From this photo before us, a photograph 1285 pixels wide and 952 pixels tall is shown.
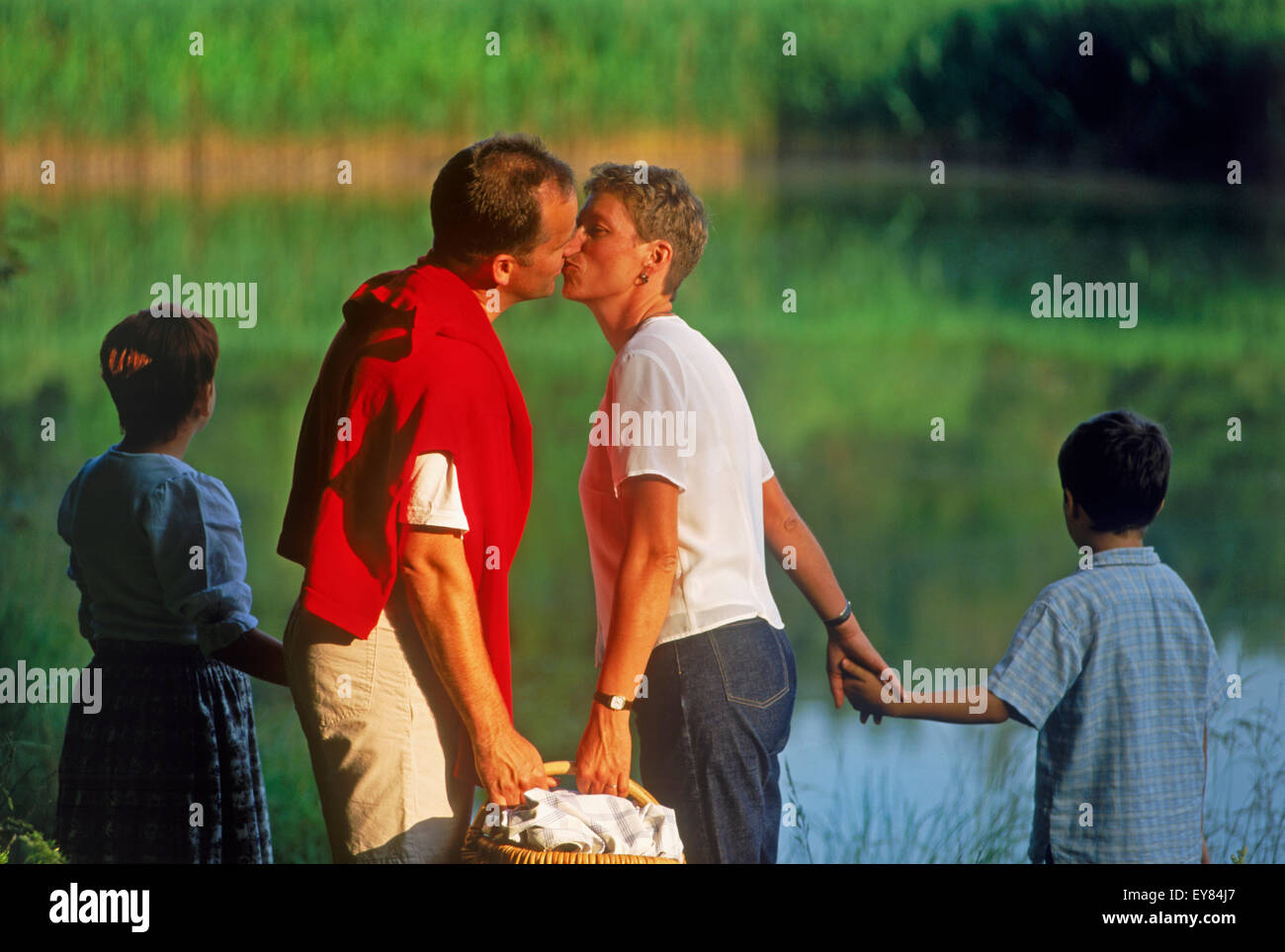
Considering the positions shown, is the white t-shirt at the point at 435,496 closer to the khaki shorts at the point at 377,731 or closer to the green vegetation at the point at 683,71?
the khaki shorts at the point at 377,731

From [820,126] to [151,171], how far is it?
2.15 metres

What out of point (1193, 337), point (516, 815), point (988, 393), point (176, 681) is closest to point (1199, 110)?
point (1193, 337)

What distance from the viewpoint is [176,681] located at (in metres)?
3.29

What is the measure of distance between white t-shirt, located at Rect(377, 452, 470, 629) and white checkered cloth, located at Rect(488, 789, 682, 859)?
0.62 m

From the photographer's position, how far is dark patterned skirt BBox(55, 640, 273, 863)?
3297 millimetres

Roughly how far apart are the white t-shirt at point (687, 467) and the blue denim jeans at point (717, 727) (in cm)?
6

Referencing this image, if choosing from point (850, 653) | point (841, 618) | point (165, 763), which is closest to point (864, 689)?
point (850, 653)

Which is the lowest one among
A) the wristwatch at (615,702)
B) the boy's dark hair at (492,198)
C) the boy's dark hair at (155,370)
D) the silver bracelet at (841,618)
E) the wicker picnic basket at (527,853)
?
the wicker picnic basket at (527,853)

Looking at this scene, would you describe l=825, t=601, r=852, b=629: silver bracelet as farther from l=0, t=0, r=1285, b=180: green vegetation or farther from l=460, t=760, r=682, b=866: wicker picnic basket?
l=0, t=0, r=1285, b=180: green vegetation

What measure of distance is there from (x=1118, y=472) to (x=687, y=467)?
100 centimetres

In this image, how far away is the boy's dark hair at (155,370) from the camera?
3320 mm

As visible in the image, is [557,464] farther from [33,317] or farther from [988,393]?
[33,317]

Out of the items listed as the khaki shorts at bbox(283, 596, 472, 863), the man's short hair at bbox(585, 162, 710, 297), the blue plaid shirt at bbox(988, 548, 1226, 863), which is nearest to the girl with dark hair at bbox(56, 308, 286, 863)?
the khaki shorts at bbox(283, 596, 472, 863)

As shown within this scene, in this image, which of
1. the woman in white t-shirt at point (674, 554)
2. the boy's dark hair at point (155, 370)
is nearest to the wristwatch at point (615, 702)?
the woman in white t-shirt at point (674, 554)
